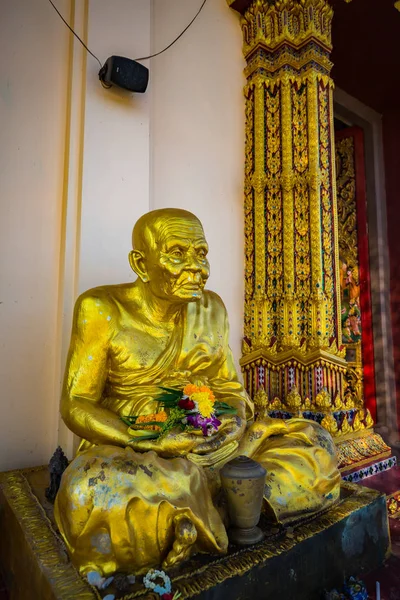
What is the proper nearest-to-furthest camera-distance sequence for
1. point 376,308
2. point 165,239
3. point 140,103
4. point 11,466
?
point 165,239 → point 11,466 → point 140,103 → point 376,308

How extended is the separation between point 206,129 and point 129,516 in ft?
10.0

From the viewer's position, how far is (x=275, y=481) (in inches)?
67.7

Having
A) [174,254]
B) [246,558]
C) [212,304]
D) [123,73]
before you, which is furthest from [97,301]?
[123,73]

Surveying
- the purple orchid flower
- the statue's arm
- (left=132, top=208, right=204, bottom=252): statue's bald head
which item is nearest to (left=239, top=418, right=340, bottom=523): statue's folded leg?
the purple orchid flower

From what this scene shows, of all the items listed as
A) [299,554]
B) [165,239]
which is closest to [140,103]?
[165,239]

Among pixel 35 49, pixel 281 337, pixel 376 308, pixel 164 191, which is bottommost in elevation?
pixel 281 337

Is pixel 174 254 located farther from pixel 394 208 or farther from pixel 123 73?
pixel 394 208

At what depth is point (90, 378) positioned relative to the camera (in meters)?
1.85

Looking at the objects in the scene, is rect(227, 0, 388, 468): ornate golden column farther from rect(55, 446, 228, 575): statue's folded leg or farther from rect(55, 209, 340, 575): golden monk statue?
rect(55, 446, 228, 575): statue's folded leg

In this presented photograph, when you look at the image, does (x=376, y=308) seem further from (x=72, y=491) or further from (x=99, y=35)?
(x=72, y=491)

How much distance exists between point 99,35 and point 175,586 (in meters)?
3.14

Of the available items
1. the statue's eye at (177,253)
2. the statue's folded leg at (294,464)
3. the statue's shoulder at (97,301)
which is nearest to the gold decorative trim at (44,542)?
the statue's folded leg at (294,464)

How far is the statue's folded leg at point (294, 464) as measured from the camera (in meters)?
1.71

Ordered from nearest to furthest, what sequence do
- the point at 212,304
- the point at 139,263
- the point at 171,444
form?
the point at 171,444 < the point at 139,263 < the point at 212,304
